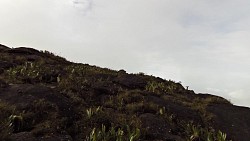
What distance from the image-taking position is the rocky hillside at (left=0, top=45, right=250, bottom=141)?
14658 millimetres

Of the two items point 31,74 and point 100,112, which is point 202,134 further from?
point 31,74

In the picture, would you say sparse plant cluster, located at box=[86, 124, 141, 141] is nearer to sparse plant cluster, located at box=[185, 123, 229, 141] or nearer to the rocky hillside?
the rocky hillside

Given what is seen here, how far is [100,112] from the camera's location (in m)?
17.4

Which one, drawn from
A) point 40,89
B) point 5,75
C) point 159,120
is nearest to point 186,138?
point 159,120

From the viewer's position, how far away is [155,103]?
2112 centimetres

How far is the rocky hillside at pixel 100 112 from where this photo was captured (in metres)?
14.7

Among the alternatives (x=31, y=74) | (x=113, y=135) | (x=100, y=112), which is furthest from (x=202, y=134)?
(x=31, y=74)

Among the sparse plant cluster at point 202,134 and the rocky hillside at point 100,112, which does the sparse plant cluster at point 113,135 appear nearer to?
the rocky hillside at point 100,112

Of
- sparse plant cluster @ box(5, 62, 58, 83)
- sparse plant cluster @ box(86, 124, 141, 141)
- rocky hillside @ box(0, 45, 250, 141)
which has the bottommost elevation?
sparse plant cluster @ box(86, 124, 141, 141)

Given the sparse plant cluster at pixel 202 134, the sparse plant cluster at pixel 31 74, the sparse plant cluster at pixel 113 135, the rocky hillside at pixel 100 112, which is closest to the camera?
the sparse plant cluster at pixel 113 135

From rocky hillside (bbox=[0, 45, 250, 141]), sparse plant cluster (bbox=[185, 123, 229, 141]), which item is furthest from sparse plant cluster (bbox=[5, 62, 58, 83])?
sparse plant cluster (bbox=[185, 123, 229, 141])

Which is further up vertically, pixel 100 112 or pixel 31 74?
pixel 31 74

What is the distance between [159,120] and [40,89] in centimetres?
659

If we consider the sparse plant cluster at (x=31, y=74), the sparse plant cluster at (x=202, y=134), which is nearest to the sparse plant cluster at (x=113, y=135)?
the sparse plant cluster at (x=202, y=134)
